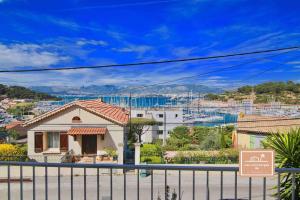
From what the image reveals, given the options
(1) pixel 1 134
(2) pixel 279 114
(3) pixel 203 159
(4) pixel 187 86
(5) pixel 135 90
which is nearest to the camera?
(3) pixel 203 159

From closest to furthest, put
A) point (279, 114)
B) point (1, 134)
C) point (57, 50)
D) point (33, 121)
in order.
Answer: point (33, 121) → point (1, 134) → point (279, 114) → point (57, 50)

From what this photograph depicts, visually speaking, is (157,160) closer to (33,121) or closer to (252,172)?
(33,121)

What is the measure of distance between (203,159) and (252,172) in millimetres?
15147

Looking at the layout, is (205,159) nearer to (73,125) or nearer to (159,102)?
(73,125)

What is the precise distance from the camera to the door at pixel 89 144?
22959mm

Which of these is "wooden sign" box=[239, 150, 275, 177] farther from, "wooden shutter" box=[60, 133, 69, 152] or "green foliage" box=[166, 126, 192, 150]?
"green foliage" box=[166, 126, 192, 150]

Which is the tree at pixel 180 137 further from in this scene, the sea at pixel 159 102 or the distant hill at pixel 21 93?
the distant hill at pixel 21 93

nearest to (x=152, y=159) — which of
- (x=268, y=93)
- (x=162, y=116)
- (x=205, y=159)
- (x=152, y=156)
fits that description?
(x=152, y=156)

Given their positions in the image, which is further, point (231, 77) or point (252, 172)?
point (231, 77)

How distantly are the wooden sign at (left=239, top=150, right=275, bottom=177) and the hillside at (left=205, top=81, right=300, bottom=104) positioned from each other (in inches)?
1000

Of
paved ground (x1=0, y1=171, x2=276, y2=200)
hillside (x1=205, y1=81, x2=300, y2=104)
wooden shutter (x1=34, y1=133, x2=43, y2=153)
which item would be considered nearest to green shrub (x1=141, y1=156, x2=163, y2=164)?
paved ground (x1=0, y1=171, x2=276, y2=200)

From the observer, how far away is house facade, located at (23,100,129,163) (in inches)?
880

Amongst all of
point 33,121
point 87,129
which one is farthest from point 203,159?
point 33,121

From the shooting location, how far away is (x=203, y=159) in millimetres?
17516
